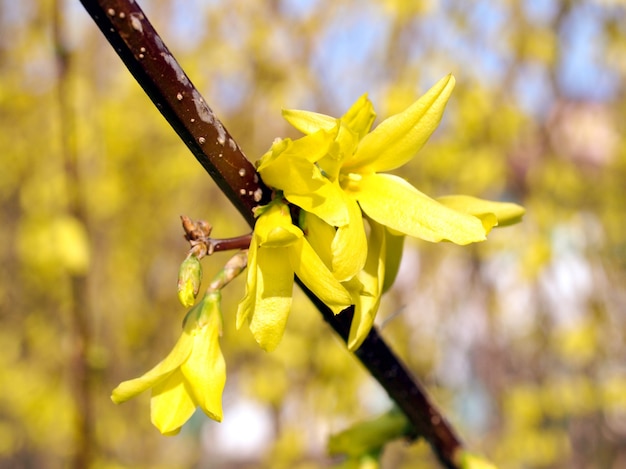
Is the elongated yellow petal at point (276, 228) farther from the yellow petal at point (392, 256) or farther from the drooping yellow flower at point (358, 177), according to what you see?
the yellow petal at point (392, 256)

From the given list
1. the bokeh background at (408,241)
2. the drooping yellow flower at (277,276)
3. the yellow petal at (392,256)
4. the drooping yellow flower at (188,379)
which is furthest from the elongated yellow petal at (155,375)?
the bokeh background at (408,241)

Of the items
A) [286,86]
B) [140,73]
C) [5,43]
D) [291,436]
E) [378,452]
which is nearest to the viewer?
[140,73]

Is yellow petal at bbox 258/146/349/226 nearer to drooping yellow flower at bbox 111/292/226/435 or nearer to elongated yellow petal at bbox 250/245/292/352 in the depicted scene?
elongated yellow petal at bbox 250/245/292/352

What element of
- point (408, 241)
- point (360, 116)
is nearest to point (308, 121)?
point (360, 116)

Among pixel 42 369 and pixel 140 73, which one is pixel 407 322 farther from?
pixel 140 73

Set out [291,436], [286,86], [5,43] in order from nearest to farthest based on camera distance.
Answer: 1. [291,436]
2. [286,86]
3. [5,43]

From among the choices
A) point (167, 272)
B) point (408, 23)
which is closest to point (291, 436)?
point (167, 272)

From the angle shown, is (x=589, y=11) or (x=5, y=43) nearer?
(x=589, y=11)
